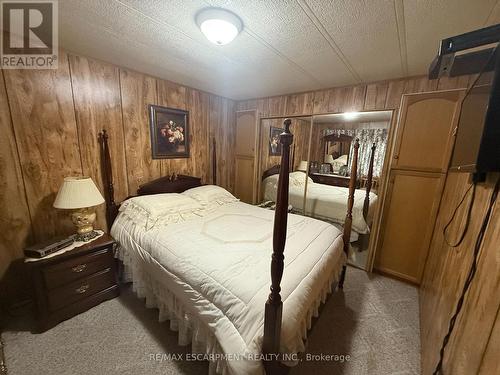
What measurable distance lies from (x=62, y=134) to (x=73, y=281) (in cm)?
139

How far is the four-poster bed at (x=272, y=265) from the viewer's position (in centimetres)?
102

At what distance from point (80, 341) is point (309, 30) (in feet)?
9.74

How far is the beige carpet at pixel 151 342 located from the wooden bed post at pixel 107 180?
0.90 m

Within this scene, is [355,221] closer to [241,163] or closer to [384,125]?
[384,125]

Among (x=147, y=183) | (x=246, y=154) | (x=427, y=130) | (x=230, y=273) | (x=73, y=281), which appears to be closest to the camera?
(x=230, y=273)

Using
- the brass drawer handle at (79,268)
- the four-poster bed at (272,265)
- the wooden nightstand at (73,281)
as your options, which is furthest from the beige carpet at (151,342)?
the brass drawer handle at (79,268)

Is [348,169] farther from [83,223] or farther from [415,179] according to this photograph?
[83,223]

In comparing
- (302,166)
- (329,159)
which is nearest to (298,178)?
(302,166)

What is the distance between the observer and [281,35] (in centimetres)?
153

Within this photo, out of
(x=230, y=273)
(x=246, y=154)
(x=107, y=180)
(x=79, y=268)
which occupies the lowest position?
(x=79, y=268)

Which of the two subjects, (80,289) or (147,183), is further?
(147,183)

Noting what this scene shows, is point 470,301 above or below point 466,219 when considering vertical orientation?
below

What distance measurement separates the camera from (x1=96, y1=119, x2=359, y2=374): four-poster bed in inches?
40.1

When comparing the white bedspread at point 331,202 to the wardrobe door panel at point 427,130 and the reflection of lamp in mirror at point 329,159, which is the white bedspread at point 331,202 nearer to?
the reflection of lamp in mirror at point 329,159
